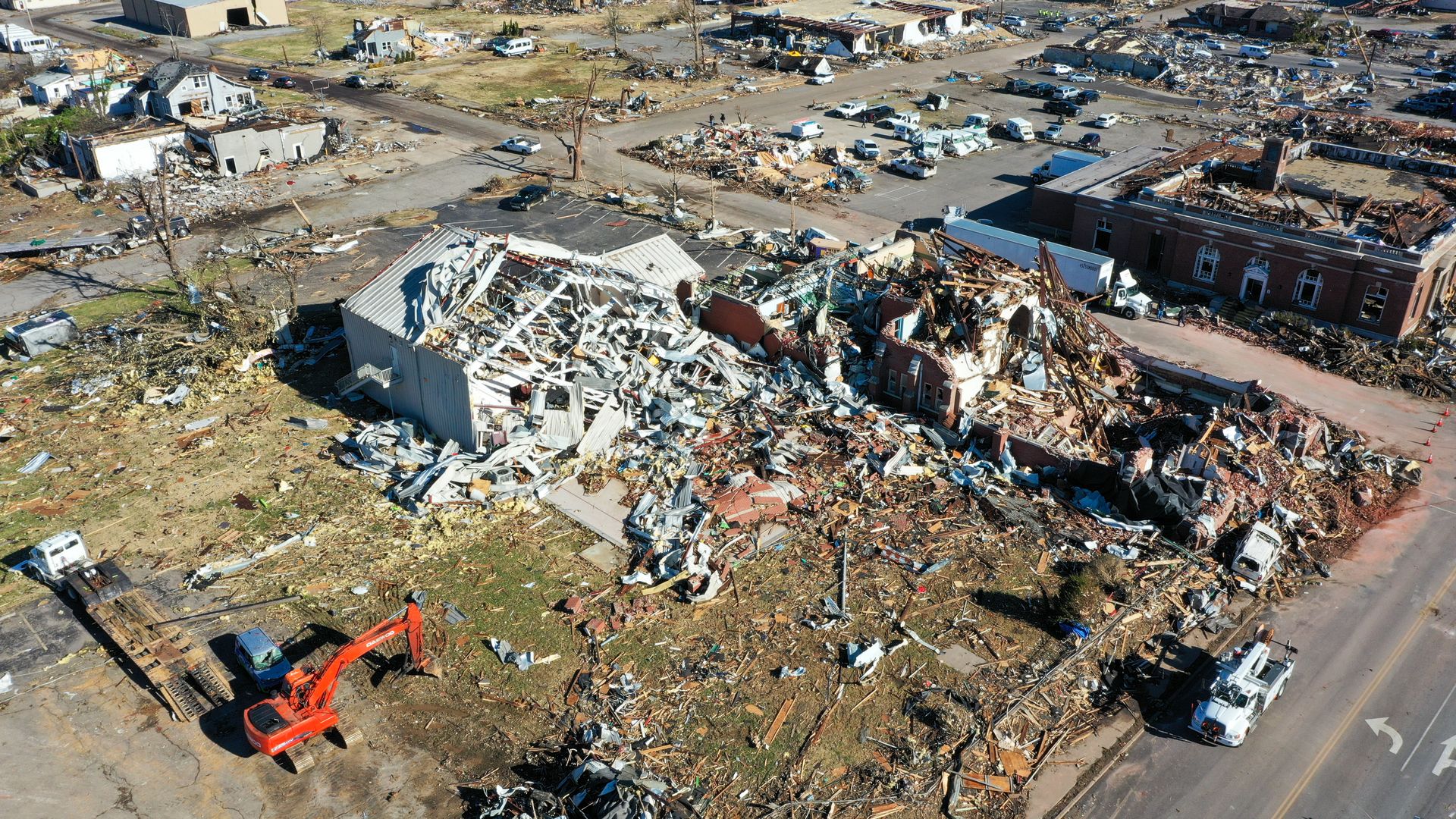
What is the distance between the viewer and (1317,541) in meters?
29.8

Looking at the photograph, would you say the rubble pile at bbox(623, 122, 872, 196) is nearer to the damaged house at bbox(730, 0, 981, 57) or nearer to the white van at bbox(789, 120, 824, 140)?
the white van at bbox(789, 120, 824, 140)

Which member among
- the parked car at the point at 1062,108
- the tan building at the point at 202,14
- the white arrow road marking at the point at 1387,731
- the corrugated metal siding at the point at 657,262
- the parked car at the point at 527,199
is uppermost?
the tan building at the point at 202,14

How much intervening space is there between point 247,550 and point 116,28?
94.8m

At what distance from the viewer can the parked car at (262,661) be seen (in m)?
24.2

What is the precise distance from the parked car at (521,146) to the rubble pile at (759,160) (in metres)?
5.62

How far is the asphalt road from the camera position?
22.0 metres

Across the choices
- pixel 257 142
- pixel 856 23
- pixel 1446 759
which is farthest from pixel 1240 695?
pixel 856 23

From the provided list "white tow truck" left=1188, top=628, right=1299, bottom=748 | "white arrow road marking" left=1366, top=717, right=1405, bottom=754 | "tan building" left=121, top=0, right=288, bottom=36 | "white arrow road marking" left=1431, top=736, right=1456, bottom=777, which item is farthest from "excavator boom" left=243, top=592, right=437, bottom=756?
"tan building" left=121, top=0, right=288, bottom=36

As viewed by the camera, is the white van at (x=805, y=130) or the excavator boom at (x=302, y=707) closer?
the excavator boom at (x=302, y=707)

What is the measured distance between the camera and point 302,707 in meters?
22.4

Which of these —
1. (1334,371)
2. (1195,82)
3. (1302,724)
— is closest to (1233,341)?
(1334,371)

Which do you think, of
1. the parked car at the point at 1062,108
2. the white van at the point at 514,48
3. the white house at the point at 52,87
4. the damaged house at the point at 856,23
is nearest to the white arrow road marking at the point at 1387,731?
the parked car at the point at 1062,108

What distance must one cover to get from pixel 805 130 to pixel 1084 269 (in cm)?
2660

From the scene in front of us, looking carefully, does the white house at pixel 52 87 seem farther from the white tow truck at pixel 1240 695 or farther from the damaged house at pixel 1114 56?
the white tow truck at pixel 1240 695
